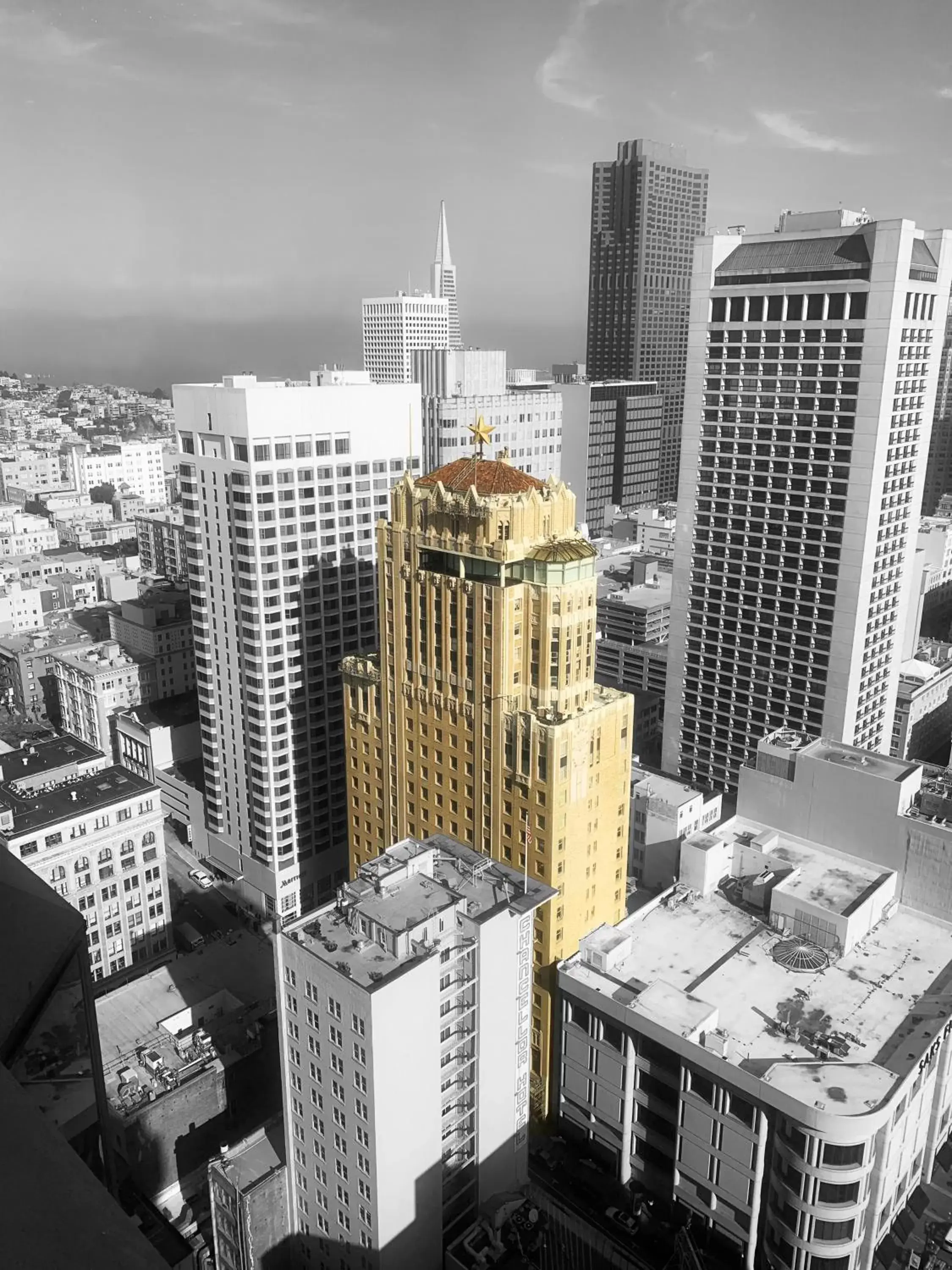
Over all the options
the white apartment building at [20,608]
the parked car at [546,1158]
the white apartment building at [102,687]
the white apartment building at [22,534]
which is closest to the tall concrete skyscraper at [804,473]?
the parked car at [546,1158]

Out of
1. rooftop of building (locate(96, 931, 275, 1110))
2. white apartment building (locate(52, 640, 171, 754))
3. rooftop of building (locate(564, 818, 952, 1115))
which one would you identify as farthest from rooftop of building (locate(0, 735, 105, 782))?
rooftop of building (locate(564, 818, 952, 1115))

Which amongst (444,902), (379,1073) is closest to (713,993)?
(444,902)

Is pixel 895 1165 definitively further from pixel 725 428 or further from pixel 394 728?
pixel 725 428

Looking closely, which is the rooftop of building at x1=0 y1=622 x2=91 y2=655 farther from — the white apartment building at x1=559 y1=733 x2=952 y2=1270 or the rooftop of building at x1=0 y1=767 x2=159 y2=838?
the white apartment building at x1=559 y1=733 x2=952 y2=1270

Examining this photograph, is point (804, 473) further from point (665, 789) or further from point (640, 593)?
point (640, 593)

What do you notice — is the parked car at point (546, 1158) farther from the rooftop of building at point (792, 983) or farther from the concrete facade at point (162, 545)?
the concrete facade at point (162, 545)
